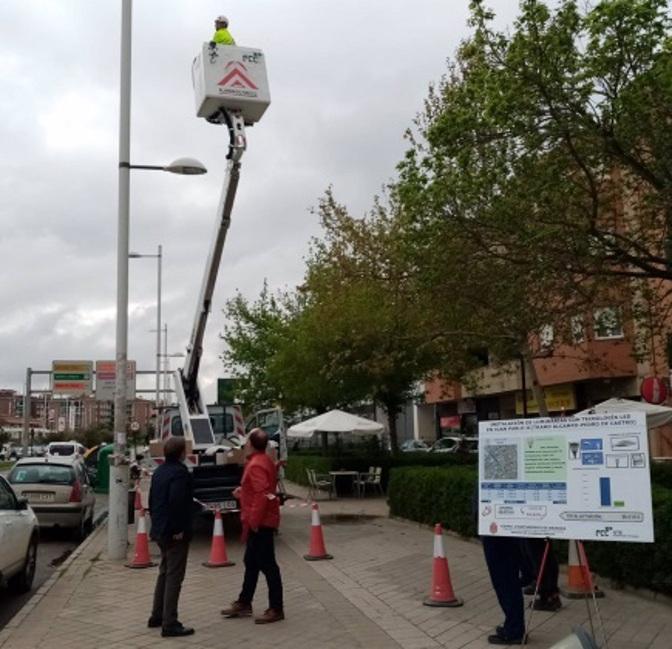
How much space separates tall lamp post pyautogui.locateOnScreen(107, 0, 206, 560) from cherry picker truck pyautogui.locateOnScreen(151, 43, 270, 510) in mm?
912

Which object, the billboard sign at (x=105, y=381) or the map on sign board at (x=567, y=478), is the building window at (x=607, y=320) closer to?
the map on sign board at (x=567, y=478)

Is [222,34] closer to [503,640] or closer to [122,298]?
A: [122,298]

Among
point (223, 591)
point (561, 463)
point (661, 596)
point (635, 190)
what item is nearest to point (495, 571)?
point (561, 463)

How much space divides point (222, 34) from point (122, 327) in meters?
5.05

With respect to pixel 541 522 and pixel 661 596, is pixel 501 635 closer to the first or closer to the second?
pixel 541 522

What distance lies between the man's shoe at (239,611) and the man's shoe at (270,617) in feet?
0.66

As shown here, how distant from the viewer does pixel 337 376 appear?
2462cm

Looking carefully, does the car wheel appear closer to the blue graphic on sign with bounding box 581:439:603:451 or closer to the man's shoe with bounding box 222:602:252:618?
the man's shoe with bounding box 222:602:252:618

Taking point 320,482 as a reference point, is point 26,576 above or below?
below

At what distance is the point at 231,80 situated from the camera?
12.9 metres

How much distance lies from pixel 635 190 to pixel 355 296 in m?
11.6

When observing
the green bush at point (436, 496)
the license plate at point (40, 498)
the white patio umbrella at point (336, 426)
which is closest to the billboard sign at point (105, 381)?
the white patio umbrella at point (336, 426)

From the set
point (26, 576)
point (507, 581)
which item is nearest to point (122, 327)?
point (26, 576)

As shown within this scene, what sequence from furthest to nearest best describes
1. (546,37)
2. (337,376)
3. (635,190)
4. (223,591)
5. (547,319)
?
(337,376) < (547,319) < (635,190) < (223,591) < (546,37)
